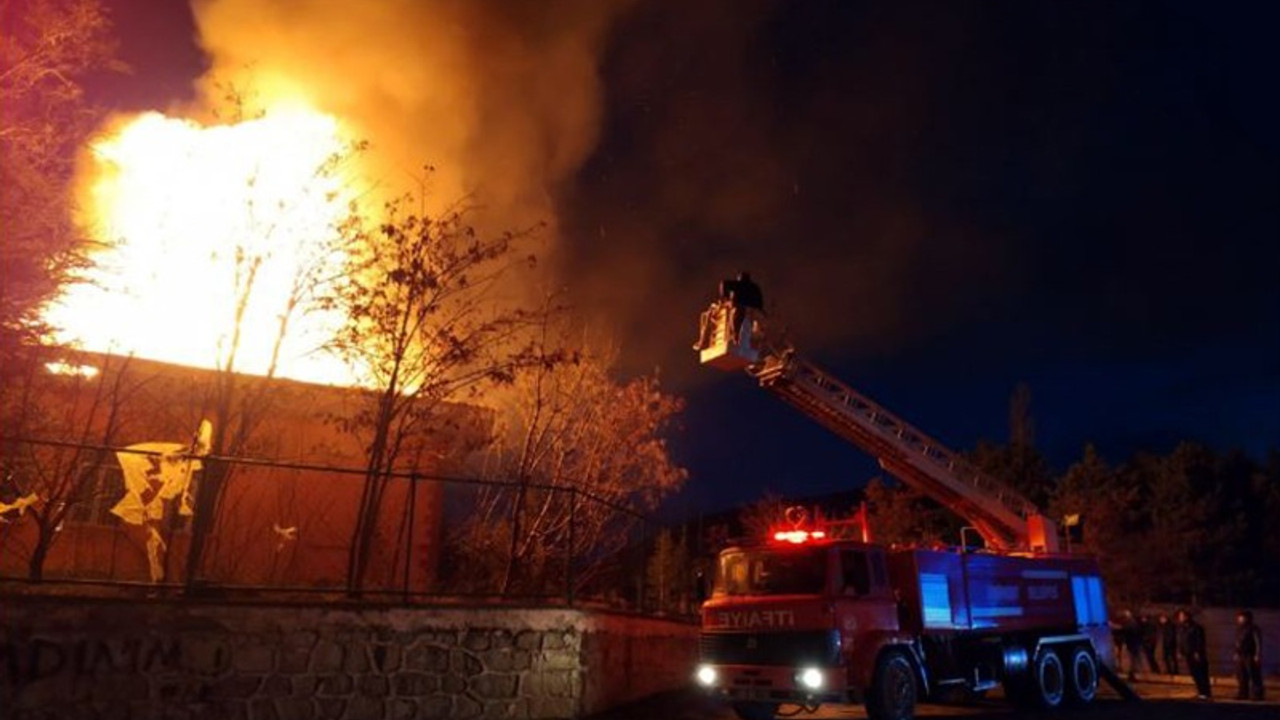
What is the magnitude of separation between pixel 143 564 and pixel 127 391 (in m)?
2.62

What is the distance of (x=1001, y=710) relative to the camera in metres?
15.1

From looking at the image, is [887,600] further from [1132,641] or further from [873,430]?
[1132,641]

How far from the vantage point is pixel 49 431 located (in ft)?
42.3

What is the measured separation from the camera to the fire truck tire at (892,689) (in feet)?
40.1

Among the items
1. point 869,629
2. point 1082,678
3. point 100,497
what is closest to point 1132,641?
point 1082,678

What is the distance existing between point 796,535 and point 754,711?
259 cm

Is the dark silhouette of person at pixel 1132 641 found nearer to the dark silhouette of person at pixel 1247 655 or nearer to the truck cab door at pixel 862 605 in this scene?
the dark silhouette of person at pixel 1247 655

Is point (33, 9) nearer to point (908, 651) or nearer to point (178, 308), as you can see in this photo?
point (178, 308)

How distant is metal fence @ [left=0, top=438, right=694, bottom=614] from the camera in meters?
11.0

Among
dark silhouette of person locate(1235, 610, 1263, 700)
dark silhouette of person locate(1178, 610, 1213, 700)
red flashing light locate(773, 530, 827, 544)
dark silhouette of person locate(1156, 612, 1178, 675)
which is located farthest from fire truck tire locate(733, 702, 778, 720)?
dark silhouette of person locate(1156, 612, 1178, 675)

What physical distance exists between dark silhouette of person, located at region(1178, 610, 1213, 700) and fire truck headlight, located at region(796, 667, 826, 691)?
9982 millimetres

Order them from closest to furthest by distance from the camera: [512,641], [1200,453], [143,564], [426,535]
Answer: [512,641], [143,564], [426,535], [1200,453]

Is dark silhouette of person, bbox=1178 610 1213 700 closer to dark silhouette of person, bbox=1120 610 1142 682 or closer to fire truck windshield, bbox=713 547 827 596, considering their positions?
dark silhouette of person, bbox=1120 610 1142 682

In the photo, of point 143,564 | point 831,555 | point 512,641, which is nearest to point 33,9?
point 143,564
